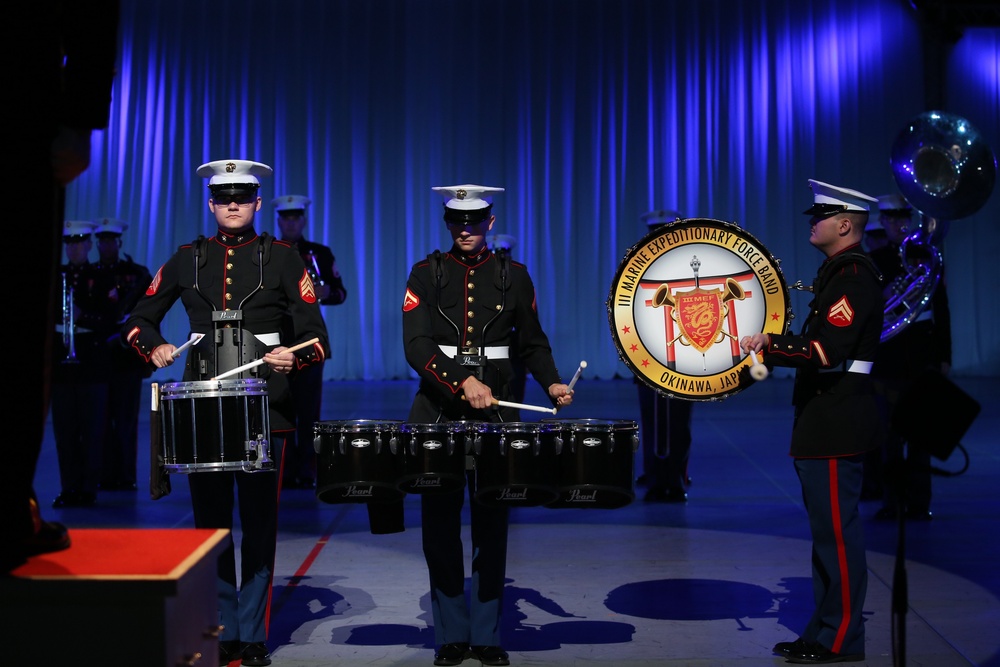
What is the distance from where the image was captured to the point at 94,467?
770 cm

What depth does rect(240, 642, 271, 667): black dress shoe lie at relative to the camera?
4301 millimetres

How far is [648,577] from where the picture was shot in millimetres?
5711

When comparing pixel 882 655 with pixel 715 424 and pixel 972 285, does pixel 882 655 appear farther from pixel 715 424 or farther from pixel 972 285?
pixel 972 285

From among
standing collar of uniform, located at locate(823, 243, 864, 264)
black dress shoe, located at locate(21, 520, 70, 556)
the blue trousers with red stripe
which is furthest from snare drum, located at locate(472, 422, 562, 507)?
black dress shoe, located at locate(21, 520, 70, 556)

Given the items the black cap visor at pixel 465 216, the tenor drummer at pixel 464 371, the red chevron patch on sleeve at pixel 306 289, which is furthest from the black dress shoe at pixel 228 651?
the black cap visor at pixel 465 216

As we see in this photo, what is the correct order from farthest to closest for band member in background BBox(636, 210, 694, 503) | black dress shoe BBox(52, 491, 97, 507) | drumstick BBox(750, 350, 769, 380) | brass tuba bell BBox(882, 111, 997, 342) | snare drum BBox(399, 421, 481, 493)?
band member in background BBox(636, 210, 694, 503) < black dress shoe BBox(52, 491, 97, 507) < brass tuba bell BBox(882, 111, 997, 342) < snare drum BBox(399, 421, 481, 493) < drumstick BBox(750, 350, 769, 380)

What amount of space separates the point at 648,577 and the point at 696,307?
6.18ft

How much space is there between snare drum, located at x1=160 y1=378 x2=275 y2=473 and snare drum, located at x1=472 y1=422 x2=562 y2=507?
75cm

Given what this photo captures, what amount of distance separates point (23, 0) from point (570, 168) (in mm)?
15658

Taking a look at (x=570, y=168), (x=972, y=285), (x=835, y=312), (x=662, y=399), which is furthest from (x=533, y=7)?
(x=835, y=312)

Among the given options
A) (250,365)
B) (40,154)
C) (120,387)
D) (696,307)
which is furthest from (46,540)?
(120,387)

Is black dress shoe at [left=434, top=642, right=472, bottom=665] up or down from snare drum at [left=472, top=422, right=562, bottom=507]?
down

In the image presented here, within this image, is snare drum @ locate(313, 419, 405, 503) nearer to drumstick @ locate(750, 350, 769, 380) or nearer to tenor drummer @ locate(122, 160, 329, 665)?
tenor drummer @ locate(122, 160, 329, 665)

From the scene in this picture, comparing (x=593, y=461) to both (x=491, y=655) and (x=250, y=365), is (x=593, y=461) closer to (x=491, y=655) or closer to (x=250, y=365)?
(x=491, y=655)
